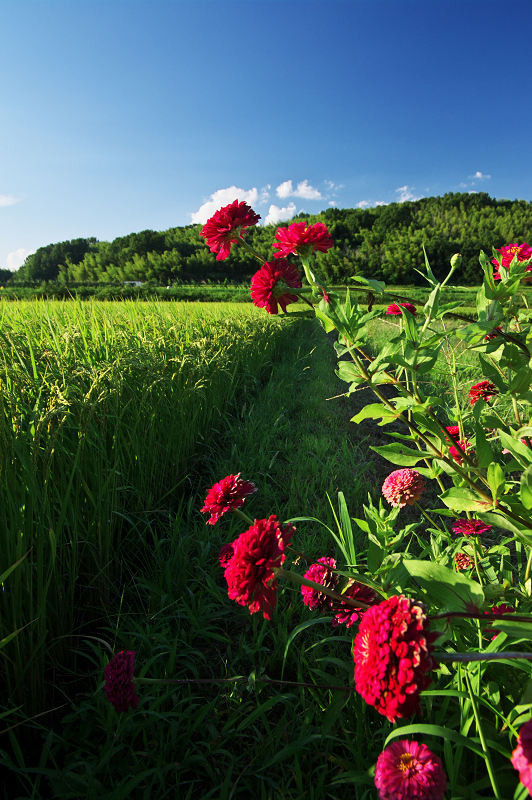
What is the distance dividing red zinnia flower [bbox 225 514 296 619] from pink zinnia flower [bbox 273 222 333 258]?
1.82 ft

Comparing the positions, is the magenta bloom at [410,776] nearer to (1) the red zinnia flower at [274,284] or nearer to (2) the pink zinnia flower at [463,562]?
(2) the pink zinnia flower at [463,562]

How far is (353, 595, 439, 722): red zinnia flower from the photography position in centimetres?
41

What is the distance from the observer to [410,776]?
0.51 meters

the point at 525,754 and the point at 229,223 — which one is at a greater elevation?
the point at 229,223

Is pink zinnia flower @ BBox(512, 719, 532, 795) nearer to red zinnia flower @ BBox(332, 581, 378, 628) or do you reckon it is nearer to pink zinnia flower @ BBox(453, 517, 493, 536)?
red zinnia flower @ BBox(332, 581, 378, 628)

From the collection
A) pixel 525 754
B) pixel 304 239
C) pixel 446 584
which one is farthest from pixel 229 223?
pixel 525 754

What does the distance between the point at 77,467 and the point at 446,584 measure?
1049mm

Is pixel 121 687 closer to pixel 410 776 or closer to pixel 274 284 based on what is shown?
pixel 410 776

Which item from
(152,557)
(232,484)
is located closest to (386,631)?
(232,484)

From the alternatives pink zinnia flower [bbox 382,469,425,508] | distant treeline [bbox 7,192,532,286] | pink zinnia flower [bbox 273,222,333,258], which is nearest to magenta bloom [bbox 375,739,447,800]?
pink zinnia flower [bbox 382,469,425,508]

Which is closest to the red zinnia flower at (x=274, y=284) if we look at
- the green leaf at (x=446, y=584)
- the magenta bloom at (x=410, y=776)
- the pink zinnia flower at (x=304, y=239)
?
the pink zinnia flower at (x=304, y=239)

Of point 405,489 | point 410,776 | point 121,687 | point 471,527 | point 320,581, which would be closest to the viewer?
point 410,776

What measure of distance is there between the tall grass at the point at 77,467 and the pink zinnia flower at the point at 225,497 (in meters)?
0.42

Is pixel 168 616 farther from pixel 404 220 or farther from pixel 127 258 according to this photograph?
pixel 127 258
